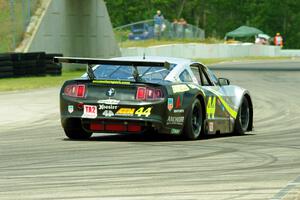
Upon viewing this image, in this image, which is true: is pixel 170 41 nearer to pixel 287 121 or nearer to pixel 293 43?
pixel 287 121

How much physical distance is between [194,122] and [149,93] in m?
1.10

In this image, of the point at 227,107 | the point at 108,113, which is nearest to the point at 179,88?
the point at 108,113

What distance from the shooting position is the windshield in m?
13.2

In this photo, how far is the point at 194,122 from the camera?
1368cm

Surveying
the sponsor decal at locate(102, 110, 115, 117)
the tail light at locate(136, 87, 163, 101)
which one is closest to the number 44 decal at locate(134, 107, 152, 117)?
the tail light at locate(136, 87, 163, 101)

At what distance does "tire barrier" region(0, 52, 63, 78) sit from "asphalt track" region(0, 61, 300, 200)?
14348 millimetres

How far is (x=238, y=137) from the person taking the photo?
14.7 meters

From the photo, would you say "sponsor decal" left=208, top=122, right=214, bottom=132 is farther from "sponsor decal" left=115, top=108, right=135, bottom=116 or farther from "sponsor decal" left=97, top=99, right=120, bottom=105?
"sponsor decal" left=97, top=99, right=120, bottom=105

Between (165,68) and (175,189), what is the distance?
5.50m

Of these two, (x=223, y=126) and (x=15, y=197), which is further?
(x=223, y=126)

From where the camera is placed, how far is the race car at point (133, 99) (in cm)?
1291

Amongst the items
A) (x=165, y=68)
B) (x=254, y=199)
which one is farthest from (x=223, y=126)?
(x=254, y=199)

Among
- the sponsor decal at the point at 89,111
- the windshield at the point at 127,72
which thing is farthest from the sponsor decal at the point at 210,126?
the sponsor decal at the point at 89,111

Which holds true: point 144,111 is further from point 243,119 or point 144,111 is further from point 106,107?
point 243,119
